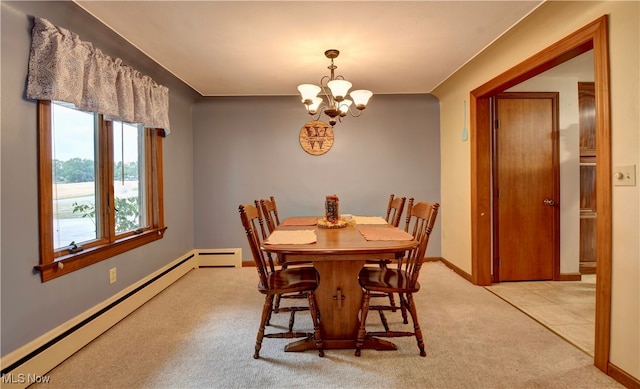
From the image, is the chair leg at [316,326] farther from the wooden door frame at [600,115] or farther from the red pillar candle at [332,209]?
the wooden door frame at [600,115]

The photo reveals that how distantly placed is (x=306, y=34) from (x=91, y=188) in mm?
2050

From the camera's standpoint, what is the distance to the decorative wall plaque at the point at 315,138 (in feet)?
14.0

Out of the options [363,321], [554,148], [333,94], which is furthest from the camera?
[554,148]

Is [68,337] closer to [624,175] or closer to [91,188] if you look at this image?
[91,188]

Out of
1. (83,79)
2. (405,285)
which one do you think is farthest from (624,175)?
(83,79)

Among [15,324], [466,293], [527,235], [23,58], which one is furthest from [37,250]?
[527,235]

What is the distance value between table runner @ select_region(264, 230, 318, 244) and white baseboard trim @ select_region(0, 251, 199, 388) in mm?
1432

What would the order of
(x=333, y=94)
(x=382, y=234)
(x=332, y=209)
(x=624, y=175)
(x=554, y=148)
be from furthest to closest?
(x=554, y=148) < (x=332, y=209) < (x=333, y=94) < (x=382, y=234) < (x=624, y=175)

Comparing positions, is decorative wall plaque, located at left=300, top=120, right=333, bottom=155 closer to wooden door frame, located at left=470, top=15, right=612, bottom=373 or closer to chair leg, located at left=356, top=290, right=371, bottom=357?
wooden door frame, located at left=470, top=15, right=612, bottom=373

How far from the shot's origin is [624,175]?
170cm

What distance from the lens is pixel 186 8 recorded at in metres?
2.05

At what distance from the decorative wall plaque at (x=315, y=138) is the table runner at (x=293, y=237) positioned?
2.08 meters

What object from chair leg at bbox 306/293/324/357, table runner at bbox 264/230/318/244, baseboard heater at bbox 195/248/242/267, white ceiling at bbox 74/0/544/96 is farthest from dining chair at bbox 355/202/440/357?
baseboard heater at bbox 195/248/242/267

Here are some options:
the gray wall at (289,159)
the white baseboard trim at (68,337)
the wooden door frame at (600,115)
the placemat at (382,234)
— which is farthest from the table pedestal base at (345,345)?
the gray wall at (289,159)
